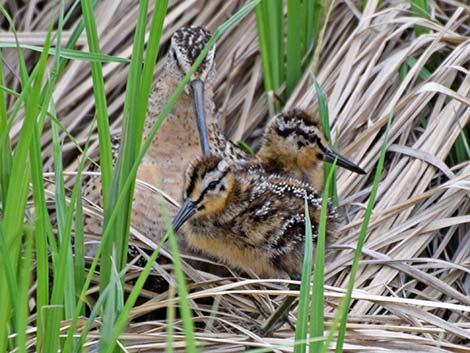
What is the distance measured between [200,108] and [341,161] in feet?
1.48

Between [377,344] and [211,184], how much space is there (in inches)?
23.2

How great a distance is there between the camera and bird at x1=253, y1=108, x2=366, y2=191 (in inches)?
130

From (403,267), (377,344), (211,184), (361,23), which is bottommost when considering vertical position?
(377,344)

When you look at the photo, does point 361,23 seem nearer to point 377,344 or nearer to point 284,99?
point 284,99

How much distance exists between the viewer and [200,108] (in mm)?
3244

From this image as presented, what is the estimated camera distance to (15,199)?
217 cm

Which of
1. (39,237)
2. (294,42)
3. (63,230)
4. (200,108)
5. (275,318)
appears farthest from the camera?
(294,42)

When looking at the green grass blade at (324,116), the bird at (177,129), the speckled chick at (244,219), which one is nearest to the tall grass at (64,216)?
the speckled chick at (244,219)

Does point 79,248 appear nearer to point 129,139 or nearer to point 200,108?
point 129,139

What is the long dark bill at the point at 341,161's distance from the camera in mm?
3270

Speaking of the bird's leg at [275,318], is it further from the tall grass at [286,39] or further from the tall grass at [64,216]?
the tall grass at [286,39]

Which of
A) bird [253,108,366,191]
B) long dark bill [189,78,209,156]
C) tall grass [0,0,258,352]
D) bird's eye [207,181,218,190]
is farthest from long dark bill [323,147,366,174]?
tall grass [0,0,258,352]

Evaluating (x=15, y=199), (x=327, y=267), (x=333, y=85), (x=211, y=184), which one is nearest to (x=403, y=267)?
(x=327, y=267)

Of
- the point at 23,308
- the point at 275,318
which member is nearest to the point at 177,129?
the point at 275,318
